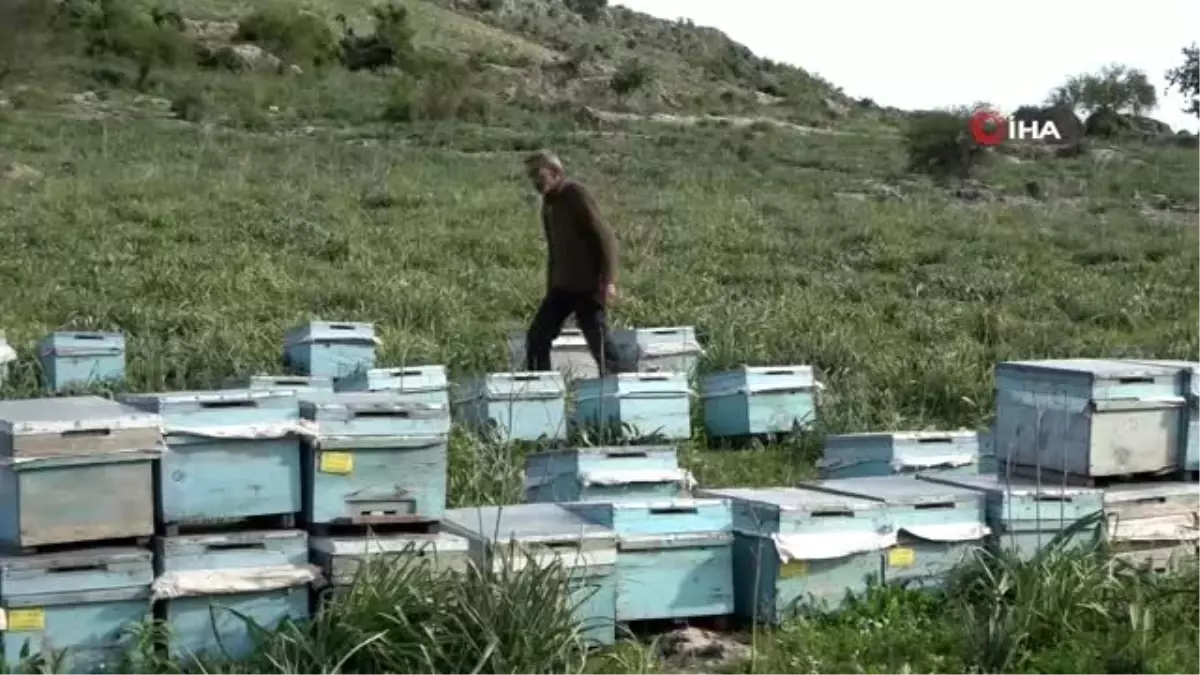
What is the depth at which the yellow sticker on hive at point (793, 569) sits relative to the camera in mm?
6484

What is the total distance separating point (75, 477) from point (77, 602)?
1.35ft

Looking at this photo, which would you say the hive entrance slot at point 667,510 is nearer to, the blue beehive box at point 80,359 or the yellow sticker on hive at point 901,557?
the yellow sticker on hive at point 901,557

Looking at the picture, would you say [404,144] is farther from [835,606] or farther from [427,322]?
[835,606]

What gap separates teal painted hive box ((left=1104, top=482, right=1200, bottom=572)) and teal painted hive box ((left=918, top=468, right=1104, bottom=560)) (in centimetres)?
12

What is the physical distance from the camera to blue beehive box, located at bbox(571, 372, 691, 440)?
34.2 feet

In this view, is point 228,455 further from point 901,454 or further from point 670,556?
point 901,454

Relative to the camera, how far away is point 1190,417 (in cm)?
748

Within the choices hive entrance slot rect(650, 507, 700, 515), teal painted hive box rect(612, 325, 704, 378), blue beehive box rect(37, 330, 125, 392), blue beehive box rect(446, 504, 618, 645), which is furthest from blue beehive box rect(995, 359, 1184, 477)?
blue beehive box rect(37, 330, 125, 392)

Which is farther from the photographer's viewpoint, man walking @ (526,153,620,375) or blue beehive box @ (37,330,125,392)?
man walking @ (526,153,620,375)

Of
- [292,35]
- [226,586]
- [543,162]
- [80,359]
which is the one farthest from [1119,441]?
[292,35]

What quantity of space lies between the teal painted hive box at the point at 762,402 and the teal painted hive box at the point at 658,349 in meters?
Answer: 0.74

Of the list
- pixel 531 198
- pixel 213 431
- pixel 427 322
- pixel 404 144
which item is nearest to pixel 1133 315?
pixel 427 322

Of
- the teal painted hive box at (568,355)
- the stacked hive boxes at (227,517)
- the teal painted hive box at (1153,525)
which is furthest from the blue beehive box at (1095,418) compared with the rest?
the teal painted hive box at (568,355)

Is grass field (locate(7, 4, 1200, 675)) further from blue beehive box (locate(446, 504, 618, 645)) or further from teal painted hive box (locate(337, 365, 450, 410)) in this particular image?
teal painted hive box (locate(337, 365, 450, 410))
